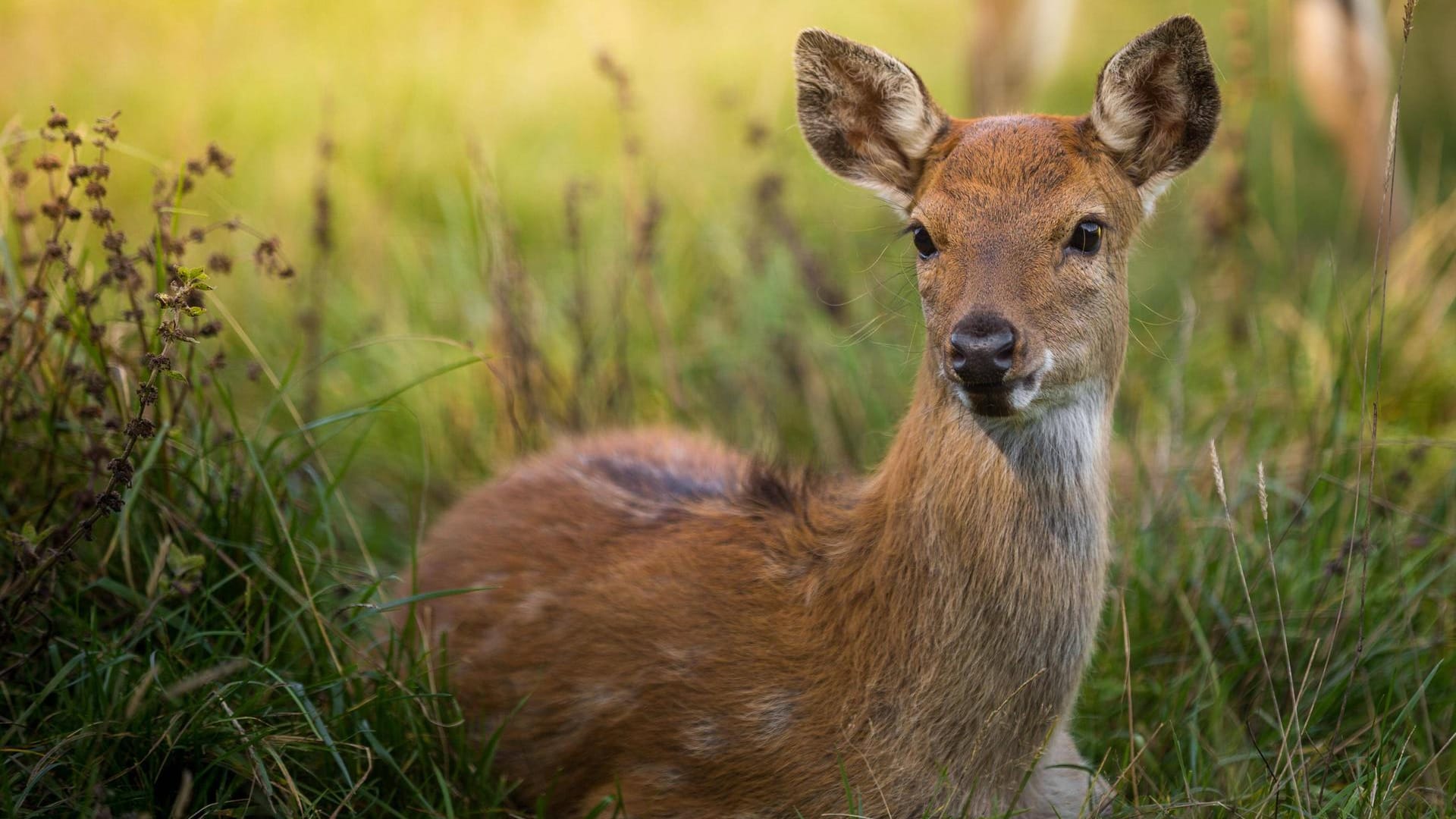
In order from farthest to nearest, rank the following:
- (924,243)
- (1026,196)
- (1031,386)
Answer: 1. (924,243)
2. (1026,196)
3. (1031,386)

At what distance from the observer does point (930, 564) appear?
11.2 ft

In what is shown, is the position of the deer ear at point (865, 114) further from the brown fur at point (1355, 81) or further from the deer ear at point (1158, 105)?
the brown fur at point (1355, 81)

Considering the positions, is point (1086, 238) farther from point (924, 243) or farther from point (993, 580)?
point (993, 580)

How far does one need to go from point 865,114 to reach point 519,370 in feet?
6.63

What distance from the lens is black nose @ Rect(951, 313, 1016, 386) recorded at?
120 inches

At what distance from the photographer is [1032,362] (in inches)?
123

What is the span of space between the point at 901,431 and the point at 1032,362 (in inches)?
22.9

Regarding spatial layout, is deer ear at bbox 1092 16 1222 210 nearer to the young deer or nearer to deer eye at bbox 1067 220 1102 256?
the young deer

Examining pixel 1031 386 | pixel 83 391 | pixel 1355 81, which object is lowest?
pixel 83 391

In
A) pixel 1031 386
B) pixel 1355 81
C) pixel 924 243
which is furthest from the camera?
pixel 1355 81

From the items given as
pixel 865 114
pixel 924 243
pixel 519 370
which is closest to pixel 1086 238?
pixel 924 243

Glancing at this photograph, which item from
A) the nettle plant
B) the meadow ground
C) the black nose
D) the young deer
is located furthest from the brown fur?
the nettle plant

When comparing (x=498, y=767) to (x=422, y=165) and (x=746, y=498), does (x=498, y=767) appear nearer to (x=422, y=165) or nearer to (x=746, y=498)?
(x=746, y=498)

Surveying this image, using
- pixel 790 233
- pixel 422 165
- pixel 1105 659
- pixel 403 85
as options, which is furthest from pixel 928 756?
pixel 403 85
